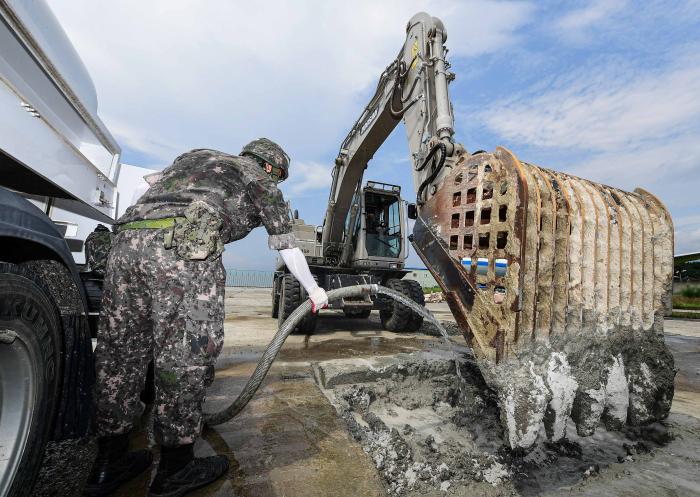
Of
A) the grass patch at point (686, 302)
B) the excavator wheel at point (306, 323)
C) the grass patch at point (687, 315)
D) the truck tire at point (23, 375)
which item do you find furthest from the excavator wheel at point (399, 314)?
the grass patch at point (686, 302)

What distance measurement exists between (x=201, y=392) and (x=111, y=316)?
598 millimetres

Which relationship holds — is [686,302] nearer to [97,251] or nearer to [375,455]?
[375,455]

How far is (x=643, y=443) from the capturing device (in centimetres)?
220

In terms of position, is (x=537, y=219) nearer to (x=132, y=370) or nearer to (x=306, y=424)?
(x=306, y=424)

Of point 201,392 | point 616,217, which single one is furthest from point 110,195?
point 616,217

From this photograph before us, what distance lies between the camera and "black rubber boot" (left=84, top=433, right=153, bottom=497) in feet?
4.93

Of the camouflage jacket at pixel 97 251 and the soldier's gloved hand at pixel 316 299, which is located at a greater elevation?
the camouflage jacket at pixel 97 251

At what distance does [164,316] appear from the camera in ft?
5.20

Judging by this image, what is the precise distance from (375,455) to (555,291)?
1.45 metres

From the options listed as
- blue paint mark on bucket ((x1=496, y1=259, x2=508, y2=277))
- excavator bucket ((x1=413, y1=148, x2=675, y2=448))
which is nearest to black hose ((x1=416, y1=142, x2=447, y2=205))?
excavator bucket ((x1=413, y1=148, x2=675, y2=448))

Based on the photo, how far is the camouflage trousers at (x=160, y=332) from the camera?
1.55 meters

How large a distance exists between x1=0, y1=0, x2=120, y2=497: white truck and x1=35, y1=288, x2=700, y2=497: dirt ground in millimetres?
391

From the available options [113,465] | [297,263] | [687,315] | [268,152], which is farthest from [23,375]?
[687,315]

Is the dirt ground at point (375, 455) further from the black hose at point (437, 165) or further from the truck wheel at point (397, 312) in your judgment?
the truck wheel at point (397, 312)
